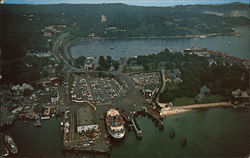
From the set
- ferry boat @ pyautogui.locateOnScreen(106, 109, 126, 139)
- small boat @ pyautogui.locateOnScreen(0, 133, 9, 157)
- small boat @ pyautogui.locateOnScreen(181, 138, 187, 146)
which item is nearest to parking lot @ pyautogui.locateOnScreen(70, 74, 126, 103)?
ferry boat @ pyautogui.locateOnScreen(106, 109, 126, 139)

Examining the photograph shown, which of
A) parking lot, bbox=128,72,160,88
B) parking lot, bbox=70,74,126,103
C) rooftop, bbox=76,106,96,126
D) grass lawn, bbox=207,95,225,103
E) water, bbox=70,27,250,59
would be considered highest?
water, bbox=70,27,250,59

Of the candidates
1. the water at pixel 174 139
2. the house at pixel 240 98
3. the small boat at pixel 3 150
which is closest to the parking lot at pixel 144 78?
the water at pixel 174 139

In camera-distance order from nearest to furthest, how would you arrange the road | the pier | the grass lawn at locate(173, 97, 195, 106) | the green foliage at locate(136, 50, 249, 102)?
the pier
the road
the grass lawn at locate(173, 97, 195, 106)
the green foliage at locate(136, 50, 249, 102)

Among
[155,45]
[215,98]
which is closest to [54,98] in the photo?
[215,98]

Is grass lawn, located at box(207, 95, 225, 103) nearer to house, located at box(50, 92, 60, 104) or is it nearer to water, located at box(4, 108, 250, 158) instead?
water, located at box(4, 108, 250, 158)

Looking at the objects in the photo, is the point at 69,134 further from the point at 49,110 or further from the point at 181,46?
the point at 181,46

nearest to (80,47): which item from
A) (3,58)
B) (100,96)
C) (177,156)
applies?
(3,58)
